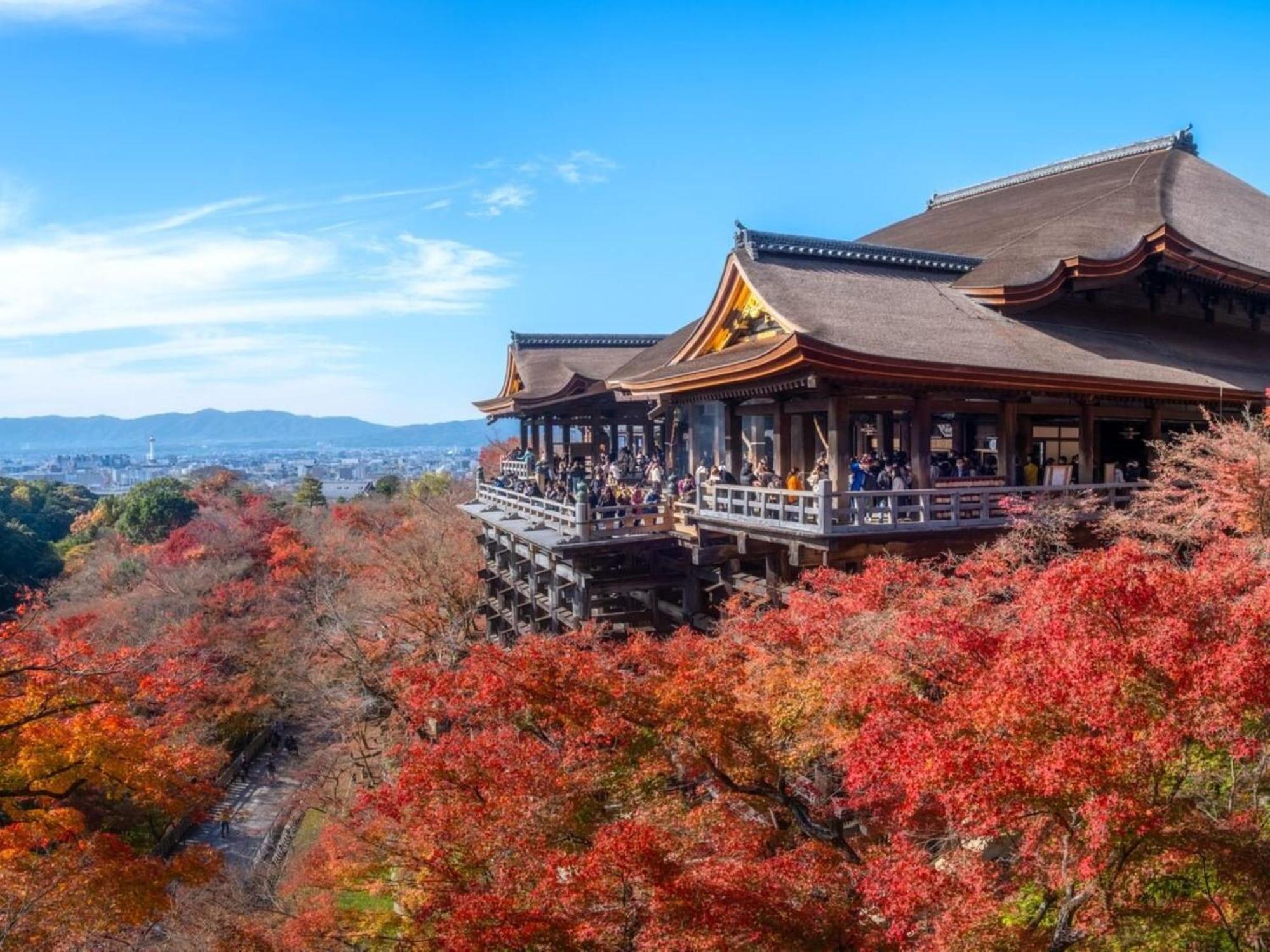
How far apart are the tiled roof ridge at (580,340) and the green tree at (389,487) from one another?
41.9 m

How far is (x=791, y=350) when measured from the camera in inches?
494

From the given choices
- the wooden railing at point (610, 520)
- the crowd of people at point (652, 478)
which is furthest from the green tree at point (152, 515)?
the wooden railing at point (610, 520)

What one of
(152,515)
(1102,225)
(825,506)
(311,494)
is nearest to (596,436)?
(1102,225)

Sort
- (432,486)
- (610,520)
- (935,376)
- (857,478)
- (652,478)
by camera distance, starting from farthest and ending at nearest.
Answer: (432,486) < (652,478) < (610,520) < (857,478) < (935,376)

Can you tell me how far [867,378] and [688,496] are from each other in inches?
208

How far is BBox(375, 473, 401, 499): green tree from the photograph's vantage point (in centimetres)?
7219

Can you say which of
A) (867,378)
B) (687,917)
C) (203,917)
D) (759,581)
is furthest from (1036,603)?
(203,917)

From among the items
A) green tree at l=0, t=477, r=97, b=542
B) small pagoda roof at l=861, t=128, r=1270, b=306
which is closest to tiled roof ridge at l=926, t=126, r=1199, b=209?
small pagoda roof at l=861, t=128, r=1270, b=306

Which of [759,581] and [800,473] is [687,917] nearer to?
[759,581]

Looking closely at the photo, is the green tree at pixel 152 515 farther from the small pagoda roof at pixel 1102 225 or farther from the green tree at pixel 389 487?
the small pagoda roof at pixel 1102 225

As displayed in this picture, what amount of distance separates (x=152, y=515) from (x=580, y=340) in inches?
1230

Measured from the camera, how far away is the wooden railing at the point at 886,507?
12.6m

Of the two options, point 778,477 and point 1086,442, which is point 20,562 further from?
point 1086,442

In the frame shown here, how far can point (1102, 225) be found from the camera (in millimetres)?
19094
